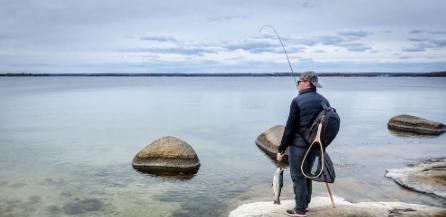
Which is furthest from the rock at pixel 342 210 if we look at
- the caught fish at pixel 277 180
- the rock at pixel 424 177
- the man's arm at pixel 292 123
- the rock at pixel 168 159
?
the rock at pixel 168 159

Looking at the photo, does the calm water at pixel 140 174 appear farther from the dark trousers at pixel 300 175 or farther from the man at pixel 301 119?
the man at pixel 301 119

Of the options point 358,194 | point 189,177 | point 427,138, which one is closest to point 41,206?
point 189,177

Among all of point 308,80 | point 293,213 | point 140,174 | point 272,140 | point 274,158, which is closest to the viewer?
point 308,80

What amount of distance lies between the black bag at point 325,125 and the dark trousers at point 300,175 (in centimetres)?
30

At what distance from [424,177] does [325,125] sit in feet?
25.0

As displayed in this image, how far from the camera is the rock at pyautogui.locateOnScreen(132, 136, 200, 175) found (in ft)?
48.6

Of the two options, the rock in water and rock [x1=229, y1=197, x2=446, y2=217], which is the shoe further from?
the rock in water

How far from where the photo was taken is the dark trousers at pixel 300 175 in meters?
7.46

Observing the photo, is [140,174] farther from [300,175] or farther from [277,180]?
[300,175]

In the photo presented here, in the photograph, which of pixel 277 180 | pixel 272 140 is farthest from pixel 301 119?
pixel 272 140

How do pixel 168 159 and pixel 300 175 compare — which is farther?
pixel 168 159

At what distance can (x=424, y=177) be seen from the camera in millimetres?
13180

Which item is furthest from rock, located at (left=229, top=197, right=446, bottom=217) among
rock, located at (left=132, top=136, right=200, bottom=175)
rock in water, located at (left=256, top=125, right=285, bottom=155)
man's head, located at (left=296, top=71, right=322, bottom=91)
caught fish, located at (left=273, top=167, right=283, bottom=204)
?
rock in water, located at (left=256, top=125, right=285, bottom=155)

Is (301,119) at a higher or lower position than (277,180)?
higher
